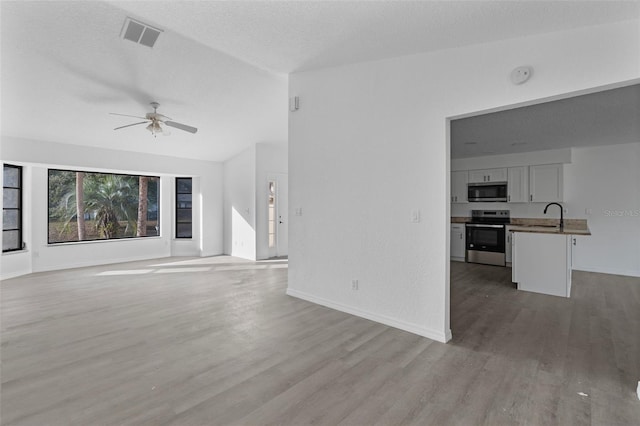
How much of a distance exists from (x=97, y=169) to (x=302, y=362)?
603 cm

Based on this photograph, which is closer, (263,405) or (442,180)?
(263,405)

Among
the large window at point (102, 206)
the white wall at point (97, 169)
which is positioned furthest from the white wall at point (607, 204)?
the large window at point (102, 206)

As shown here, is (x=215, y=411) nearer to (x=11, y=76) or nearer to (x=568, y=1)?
(x=568, y=1)

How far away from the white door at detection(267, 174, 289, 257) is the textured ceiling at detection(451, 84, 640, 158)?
12.7ft

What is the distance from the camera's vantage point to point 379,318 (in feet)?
11.3

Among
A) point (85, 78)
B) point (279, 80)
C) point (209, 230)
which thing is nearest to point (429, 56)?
point (279, 80)

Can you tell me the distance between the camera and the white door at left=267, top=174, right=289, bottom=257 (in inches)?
295

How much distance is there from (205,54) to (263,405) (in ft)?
12.4

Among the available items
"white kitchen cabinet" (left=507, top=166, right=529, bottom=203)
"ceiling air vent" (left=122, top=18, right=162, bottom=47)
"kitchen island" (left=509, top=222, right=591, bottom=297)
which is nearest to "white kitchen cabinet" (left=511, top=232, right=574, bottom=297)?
"kitchen island" (left=509, top=222, right=591, bottom=297)

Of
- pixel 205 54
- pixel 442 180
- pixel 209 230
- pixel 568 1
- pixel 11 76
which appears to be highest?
pixel 205 54

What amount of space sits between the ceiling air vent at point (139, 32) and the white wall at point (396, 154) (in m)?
1.73

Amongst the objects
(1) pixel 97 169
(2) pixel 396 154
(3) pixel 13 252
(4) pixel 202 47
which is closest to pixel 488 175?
(2) pixel 396 154

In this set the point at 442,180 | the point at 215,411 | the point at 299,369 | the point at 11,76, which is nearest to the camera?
the point at 215,411

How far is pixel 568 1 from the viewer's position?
2016mm
